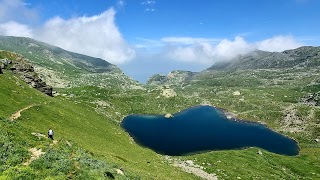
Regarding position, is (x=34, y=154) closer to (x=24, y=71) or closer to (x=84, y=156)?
(x=84, y=156)

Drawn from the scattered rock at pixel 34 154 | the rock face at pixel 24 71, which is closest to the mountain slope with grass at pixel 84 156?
the scattered rock at pixel 34 154

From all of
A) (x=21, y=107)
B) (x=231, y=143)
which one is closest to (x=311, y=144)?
(x=231, y=143)

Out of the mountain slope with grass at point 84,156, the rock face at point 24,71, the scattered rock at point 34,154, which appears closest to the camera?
the mountain slope with grass at point 84,156

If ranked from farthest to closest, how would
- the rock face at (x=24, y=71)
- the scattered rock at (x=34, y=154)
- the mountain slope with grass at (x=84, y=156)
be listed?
the rock face at (x=24, y=71) < the scattered rock at (x=34, y=154) < the mountain slope with grass at (x=84, y=156)

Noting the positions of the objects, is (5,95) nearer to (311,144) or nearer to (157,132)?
(157,132)

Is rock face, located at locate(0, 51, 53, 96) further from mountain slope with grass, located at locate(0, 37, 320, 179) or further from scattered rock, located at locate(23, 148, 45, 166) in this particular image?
scattered rock, located at locate(23, 148, 45, 166)

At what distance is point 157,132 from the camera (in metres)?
193

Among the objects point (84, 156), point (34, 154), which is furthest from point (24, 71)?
point (34, 154)

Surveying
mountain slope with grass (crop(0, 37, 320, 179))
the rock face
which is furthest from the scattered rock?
the rock face

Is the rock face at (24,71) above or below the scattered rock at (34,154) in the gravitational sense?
above

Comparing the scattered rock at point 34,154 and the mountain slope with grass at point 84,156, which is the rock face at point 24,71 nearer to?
the mountain slope with grass at point 84,156

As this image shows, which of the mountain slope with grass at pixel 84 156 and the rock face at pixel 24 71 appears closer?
the mountain slope with grass at pixel 84 156

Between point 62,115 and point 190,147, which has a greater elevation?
point 62,115

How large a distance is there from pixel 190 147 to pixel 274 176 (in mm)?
61337
